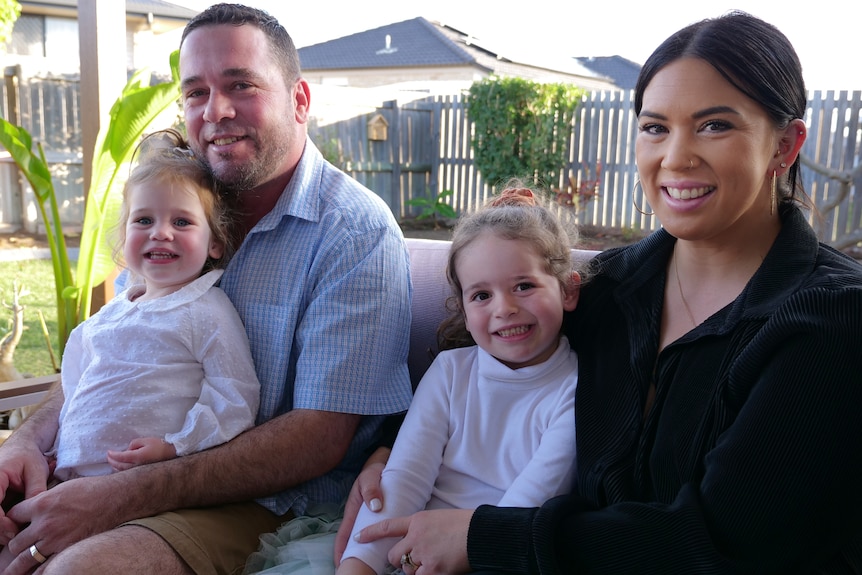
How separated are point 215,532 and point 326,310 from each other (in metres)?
0.61

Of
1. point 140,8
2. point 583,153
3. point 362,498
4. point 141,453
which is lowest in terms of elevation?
point 362,498

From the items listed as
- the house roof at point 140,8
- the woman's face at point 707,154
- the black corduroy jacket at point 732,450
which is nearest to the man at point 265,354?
the black corduroy jacket at point 732,450

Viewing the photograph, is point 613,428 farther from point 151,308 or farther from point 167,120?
point 167,120

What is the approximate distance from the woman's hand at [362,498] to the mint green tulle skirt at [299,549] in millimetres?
41

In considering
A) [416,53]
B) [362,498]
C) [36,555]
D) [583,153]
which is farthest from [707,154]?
[416,53]

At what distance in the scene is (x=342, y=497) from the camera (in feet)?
7.10

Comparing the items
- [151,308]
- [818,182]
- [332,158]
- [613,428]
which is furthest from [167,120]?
[818,182]

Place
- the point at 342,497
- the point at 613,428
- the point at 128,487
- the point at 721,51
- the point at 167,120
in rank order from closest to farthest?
the point at 721,51 → the point at 613,428 → the point at 128,487 → the point at 342,497 → the point at 167,120

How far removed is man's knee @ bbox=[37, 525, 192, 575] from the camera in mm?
1615

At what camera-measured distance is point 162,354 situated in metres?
2.04

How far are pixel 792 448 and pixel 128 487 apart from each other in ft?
4.67

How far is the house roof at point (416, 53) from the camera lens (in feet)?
71.4

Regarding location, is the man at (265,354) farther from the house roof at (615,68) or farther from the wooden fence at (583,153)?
the house roof at (615,68)

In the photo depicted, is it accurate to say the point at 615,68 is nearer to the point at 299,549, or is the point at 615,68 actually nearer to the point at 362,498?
the point at 362,498
